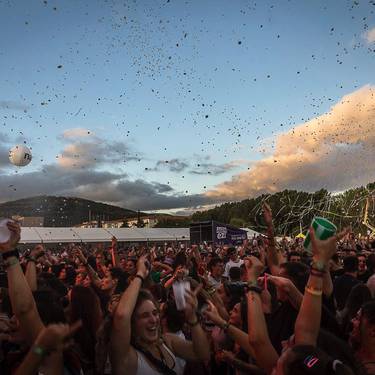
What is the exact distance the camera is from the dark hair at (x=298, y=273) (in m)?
3.93

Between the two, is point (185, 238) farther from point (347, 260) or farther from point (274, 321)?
point (274, 321)

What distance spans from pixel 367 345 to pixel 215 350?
231 cm

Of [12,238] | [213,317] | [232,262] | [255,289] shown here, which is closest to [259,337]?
[255,289]

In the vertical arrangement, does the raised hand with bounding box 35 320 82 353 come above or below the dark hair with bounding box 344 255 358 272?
above

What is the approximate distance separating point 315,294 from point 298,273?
1340 millimetres

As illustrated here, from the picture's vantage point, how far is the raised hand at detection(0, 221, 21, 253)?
3.19 meters

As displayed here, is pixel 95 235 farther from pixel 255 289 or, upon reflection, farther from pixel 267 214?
pixel 255 289

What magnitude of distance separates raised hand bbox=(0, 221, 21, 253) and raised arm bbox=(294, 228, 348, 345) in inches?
78.4

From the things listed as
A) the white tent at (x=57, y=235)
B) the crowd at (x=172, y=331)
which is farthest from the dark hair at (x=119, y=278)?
the white tent at (x=57, y=235)

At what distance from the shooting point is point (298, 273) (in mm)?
3975

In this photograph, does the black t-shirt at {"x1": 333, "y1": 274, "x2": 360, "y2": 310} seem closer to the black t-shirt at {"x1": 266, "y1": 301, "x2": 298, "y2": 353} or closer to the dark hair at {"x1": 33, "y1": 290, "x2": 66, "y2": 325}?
the black t-shirt at {"x1": 266, "y1": 301, "x2": 298, "y2": 353}

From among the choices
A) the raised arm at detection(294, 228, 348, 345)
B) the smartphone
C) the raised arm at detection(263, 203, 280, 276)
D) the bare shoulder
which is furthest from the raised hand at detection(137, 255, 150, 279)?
the raised arm at detection(263, 203, 280, 276)

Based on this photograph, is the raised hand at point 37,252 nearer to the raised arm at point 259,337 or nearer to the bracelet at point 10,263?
the bracelet at point 10,263

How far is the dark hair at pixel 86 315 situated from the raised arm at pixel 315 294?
198cm
